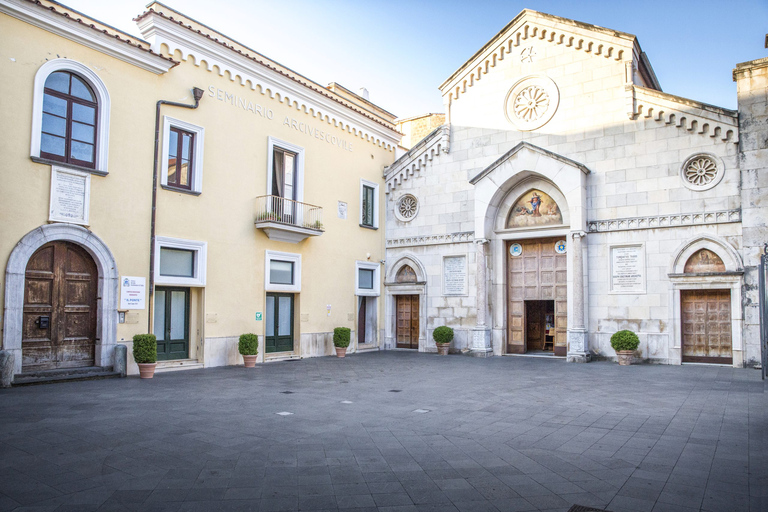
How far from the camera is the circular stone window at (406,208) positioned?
→ 23391mm

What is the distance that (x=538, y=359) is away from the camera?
19.1 m

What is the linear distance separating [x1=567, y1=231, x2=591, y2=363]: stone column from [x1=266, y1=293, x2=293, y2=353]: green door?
9987 mm

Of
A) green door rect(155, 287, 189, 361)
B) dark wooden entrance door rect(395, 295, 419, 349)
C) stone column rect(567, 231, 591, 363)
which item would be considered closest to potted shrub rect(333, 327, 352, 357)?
dark wooden entrance door rect(395, 295, 419, 349)

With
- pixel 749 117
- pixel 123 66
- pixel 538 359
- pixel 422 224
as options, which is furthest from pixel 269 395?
pixel 749 117

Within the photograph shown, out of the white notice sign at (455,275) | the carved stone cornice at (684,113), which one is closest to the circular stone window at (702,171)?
the carved stone cornice at (684,113)

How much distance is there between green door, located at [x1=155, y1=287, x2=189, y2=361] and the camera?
50.5 feet

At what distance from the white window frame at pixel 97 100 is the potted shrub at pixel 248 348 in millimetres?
6310

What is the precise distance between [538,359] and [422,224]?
7.50 metres

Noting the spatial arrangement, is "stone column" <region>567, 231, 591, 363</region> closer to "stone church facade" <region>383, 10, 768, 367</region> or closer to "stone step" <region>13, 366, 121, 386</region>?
"stone church facade" <region>383, 10, 768, 367</region>

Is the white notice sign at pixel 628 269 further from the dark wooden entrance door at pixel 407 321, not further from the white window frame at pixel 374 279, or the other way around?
the white window frame at pixel 374 279

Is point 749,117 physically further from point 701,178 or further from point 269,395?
point 269,395

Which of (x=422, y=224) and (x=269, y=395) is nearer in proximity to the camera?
(x=269, y=395)

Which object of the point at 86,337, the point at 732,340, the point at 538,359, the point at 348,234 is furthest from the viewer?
the point at 348,234

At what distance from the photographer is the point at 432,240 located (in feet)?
73.9
